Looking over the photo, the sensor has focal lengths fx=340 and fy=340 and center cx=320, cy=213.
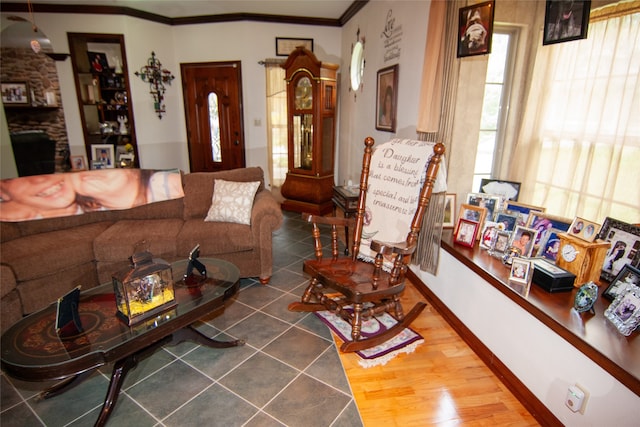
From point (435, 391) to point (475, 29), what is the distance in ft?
6.51

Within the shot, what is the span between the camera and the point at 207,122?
16.8 ft

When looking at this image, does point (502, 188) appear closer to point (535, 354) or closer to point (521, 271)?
point (521, 271)

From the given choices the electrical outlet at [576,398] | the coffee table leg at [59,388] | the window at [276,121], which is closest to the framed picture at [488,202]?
the electrical outlet at [576,398]

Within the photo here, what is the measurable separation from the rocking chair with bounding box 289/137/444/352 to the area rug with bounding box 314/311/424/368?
6 cm

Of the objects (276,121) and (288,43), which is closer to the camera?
(288,43)

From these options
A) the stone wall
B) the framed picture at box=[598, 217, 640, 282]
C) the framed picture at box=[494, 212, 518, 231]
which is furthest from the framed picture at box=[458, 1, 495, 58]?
the stone wall

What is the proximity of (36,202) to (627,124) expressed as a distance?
3.89 m

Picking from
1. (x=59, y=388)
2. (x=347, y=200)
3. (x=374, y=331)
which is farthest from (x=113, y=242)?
(x=374, y=331)

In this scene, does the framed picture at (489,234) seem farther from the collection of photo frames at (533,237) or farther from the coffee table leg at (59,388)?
the coffee table leg at (59,388)

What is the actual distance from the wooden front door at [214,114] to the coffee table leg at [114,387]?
3.76m

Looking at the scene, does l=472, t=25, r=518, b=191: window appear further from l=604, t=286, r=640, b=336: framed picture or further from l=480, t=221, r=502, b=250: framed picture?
l=604, t=286, r=640, b=336: framed picture

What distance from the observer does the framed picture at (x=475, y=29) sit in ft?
6.14

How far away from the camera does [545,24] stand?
1.82 m

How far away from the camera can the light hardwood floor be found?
1583mm
